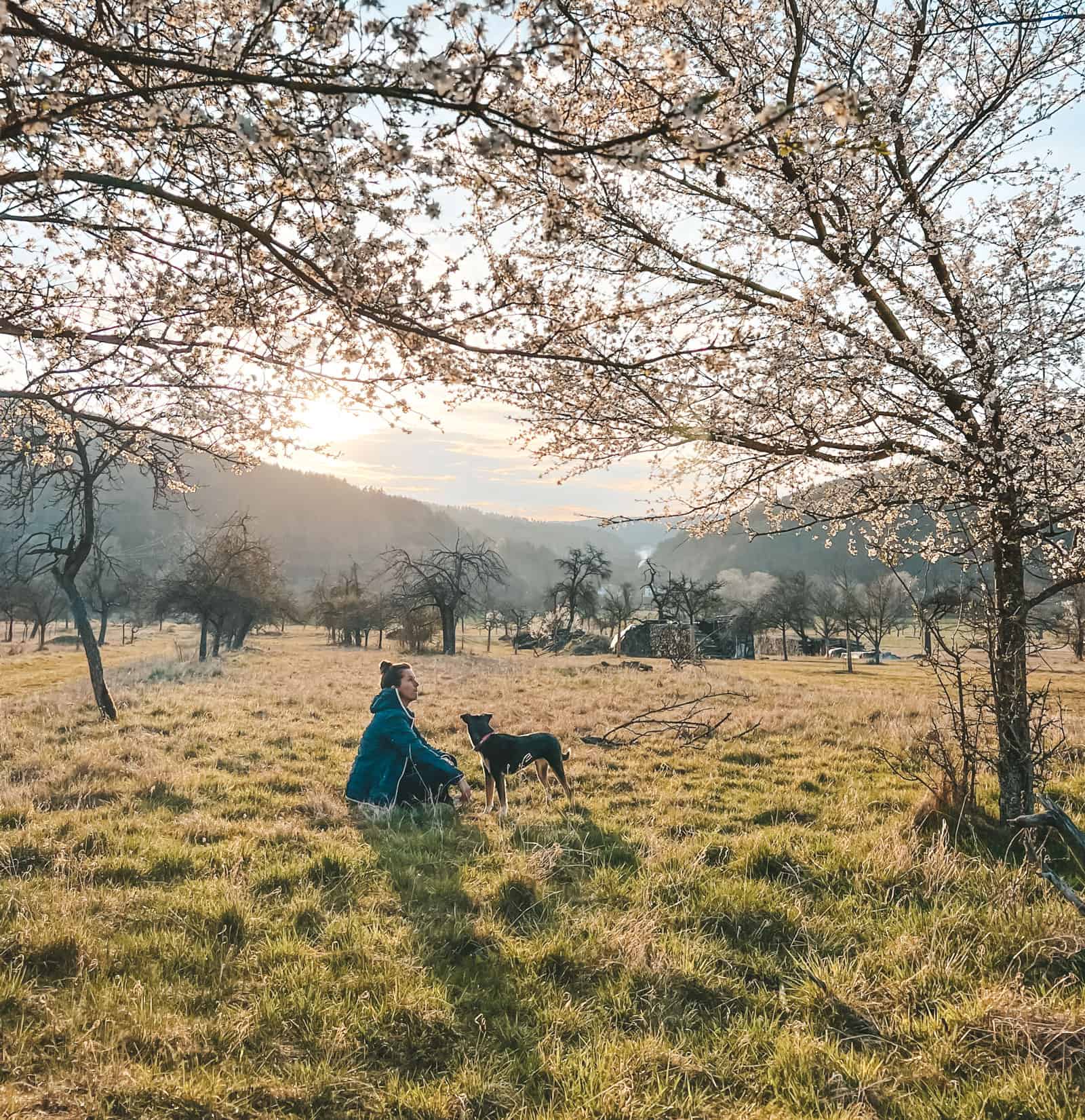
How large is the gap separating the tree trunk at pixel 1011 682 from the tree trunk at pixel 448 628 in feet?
108

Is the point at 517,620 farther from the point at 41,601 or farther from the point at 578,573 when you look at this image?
the point at 41,601

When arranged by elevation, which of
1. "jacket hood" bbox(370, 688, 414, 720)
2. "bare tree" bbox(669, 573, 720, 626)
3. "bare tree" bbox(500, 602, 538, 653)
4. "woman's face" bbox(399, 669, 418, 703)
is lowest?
"bare tree" bbox(500, 602, 538, 653)

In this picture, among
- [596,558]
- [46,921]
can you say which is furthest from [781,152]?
[596,558]

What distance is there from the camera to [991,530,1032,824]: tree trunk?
6039 millimetres

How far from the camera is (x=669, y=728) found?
1185cm

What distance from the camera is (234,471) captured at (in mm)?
7805

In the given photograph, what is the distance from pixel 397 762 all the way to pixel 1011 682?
6.37 meters

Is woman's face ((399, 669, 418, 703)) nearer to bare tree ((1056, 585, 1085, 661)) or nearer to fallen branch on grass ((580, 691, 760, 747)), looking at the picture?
fallen branch on grass ((580, 691, 760, 747))

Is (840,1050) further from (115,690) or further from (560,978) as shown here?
(115,690)

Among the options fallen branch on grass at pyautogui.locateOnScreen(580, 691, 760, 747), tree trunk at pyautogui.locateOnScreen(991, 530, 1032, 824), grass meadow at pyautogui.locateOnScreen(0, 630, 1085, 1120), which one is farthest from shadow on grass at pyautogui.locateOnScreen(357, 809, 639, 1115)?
fallen branch on grass at pyautogui.locateOnScreen(580, 691, 760, 747)

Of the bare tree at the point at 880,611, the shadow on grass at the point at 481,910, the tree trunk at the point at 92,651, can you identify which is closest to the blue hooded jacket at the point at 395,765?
the shadow on grass at the point at 481,910

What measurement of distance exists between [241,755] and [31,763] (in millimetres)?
2438

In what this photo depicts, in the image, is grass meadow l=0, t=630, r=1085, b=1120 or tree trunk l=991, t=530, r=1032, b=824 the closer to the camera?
grass meadow l=0, t=630, r=1085, b=1120

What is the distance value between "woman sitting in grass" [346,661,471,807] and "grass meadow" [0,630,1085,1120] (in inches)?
14.2
